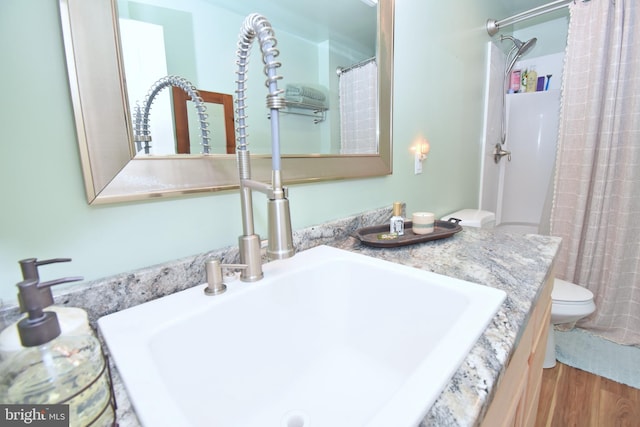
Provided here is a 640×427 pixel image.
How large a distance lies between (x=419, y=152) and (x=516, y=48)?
1.70 metres

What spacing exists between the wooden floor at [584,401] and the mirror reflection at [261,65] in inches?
53.6

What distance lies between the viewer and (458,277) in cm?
65

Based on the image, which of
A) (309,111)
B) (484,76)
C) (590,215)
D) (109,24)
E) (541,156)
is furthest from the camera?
(541,156)

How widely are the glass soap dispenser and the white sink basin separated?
0.05 meters

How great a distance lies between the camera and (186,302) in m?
0.53

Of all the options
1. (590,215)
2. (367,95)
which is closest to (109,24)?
(367,95)

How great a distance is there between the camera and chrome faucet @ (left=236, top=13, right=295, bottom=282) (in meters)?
0.51

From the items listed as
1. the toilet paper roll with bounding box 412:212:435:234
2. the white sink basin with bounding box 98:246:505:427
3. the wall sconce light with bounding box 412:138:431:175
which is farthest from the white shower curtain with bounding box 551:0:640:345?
the white sink basin with bounding box 98:246:505:427

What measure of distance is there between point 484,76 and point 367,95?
127 cm

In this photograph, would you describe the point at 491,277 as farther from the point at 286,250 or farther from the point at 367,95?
the point at 367,95

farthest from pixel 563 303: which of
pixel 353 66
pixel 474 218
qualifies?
pixel 353 66

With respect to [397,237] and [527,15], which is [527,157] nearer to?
[527,15]

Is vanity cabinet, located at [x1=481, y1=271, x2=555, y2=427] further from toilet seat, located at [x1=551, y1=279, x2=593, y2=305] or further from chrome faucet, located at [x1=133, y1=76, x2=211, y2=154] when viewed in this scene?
toilet seat, located at [x1=551, y1=279, x2=593, y2=305]

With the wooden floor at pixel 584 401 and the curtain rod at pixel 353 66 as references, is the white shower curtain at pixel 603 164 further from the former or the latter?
the curtain rod at pixel 353 66
